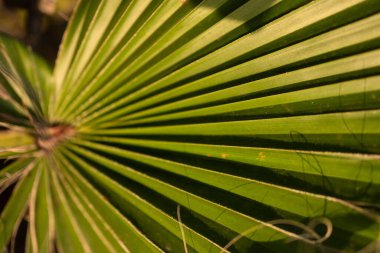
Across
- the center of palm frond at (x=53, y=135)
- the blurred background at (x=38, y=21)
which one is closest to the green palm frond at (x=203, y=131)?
the center of palm frond at (x=53, y=135)

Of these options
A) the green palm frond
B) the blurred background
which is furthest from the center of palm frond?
the blurred background

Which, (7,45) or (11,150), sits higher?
(7,45)

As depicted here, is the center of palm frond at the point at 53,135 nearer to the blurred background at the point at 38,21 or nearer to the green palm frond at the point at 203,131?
the green palm frond at the point at 203,131

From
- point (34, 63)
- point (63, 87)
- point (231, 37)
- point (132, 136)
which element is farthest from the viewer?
point (34, 63)

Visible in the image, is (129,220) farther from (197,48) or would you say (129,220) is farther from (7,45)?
(7,45)

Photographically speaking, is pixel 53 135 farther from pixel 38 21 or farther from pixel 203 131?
pixel 38 21

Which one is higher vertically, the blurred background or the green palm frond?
the blurred background

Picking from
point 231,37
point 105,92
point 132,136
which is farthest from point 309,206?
point 105,92

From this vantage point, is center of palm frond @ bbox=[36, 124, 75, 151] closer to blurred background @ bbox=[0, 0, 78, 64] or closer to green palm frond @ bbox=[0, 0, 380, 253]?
green palm frond @ bbox=[0, 0, 380, 253]
